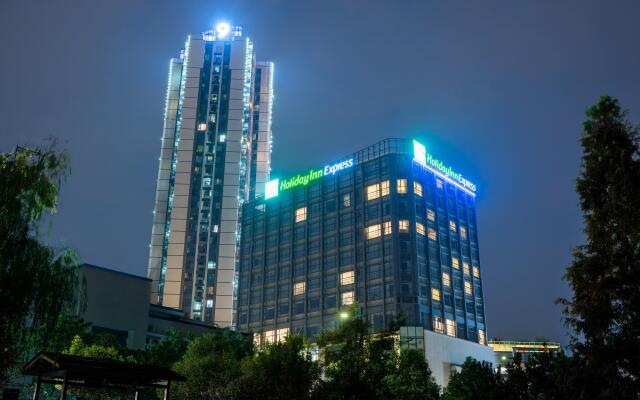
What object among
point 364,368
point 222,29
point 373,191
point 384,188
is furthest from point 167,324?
point 222,29

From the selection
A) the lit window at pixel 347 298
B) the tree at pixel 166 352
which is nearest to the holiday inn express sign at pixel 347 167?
the lit window at pixel 347 298

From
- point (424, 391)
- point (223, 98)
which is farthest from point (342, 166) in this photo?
point (424, 391)

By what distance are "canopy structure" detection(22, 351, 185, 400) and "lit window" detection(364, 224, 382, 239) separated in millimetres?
89780

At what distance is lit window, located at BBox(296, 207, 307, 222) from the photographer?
12706 cm

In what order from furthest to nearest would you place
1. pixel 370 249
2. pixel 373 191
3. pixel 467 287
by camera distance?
pixel 467 287, pixel 373 191, pixel 370 249

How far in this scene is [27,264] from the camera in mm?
25531

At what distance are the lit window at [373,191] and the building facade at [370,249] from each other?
0.80 ft

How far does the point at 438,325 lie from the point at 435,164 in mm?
35404

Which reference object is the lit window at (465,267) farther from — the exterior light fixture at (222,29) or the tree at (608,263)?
the exterior light fixture at (222,29)

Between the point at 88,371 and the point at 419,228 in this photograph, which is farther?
the point at 419,228

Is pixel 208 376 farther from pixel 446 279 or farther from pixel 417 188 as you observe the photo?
pixel 417 188

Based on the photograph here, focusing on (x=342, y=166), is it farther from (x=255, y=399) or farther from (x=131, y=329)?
(x=255, y=399)

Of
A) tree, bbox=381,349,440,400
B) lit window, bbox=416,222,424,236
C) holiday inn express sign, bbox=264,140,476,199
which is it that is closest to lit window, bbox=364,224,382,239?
lit window, bbox=416,222,424,236

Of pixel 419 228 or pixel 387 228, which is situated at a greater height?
pixel 419 228
